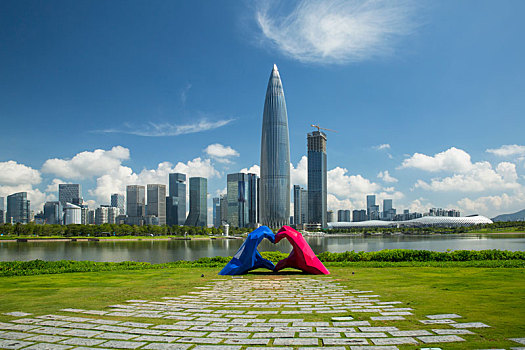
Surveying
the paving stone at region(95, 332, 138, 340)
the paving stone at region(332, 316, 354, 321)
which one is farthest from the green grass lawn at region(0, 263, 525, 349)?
the paving stone at region(95, 332, 138, 340)

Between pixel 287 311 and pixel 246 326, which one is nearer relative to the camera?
pixel 246 326

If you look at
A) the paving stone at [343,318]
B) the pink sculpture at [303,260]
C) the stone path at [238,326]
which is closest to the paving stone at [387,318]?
the stone path at [238,326]

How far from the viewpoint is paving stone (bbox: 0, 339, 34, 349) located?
8.09m

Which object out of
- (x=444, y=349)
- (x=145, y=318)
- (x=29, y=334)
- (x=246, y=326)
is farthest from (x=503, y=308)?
(x=29, y=334)

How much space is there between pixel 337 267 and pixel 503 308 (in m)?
15.6

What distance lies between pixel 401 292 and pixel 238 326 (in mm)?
7807

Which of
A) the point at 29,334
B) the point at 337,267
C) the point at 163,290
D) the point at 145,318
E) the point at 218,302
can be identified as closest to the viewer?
the point at 29,334

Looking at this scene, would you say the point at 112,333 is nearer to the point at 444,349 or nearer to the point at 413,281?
the point at 444,349

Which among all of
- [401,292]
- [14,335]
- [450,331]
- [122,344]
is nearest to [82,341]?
[122,344]

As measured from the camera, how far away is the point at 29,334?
29.8 feet

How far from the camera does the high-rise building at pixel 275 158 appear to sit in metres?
178

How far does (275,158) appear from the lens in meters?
185

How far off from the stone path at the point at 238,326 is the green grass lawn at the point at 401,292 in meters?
0.40

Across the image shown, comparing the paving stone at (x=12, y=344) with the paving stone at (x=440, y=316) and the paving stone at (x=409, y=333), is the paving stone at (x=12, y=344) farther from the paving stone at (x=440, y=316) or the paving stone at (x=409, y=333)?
the paving stone at (x=440, y=316)
